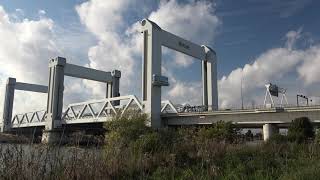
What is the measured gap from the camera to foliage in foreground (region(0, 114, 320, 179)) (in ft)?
29.9

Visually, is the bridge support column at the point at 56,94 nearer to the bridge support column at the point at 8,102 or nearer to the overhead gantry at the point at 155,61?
the overhead gantry at the point at 155,61

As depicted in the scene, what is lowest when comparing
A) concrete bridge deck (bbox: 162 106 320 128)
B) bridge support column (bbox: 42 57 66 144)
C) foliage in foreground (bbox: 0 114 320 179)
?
foliage in foreground (bbox: 0 114 320 179)

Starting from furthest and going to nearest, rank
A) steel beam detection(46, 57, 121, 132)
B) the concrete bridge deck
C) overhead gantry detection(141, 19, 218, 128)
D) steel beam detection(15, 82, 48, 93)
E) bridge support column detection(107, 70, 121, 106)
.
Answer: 1. steel beam detection(15, 82, 48, 93)
2. bridge support column detection(107, 70, 121, 106)
3. steel beam detection(46, 57, 121, 132)
4. overhead gantry detection(141, 19, 218, 128)
5. the concrete bridge deck

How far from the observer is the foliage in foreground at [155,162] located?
9.11m

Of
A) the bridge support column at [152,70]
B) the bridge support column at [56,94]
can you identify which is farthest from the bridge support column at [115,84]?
the bridge support column at [152,70]

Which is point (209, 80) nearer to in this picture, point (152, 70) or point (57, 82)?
point (152, 70)

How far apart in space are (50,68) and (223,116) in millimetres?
61775

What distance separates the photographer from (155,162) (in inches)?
510

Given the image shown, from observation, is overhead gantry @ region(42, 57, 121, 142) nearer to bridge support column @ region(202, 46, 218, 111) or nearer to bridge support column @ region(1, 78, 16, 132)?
bridge support column @ region(202, 46, 218, 111)

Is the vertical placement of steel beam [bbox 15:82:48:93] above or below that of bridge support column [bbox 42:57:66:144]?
above

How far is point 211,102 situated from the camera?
287ft

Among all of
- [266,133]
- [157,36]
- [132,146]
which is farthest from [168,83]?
[132,146]

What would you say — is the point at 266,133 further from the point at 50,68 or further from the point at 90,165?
the point at 50,68

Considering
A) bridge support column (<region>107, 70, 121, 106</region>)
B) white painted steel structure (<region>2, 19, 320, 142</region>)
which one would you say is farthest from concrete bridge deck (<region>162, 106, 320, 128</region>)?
bridge support column (<region>107, 70, 121, 106</region>)
